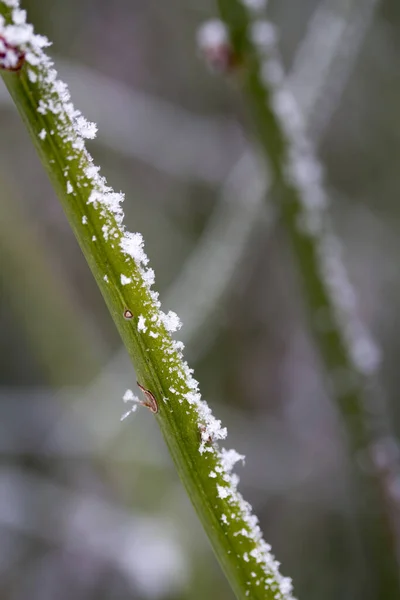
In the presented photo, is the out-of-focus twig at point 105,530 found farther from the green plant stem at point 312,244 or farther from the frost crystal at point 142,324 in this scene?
the frost crystal at point 142,324

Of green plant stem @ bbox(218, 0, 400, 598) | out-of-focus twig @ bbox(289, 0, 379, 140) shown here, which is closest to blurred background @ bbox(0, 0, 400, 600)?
out-of-focus twig @ bbox(289, 0, 379, 140)

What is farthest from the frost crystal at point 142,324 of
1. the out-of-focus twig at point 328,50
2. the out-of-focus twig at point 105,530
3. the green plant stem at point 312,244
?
the out-of-focus twig at point 105,530

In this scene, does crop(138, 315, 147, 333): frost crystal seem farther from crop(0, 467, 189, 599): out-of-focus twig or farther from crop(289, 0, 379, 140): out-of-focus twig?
crop(0, 467, 189, 599): out-of-focus twig

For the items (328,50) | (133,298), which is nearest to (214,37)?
(328,50)

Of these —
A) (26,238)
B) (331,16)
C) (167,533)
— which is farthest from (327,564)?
(331,16)

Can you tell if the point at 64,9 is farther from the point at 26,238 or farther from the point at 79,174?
the point at 79,174
